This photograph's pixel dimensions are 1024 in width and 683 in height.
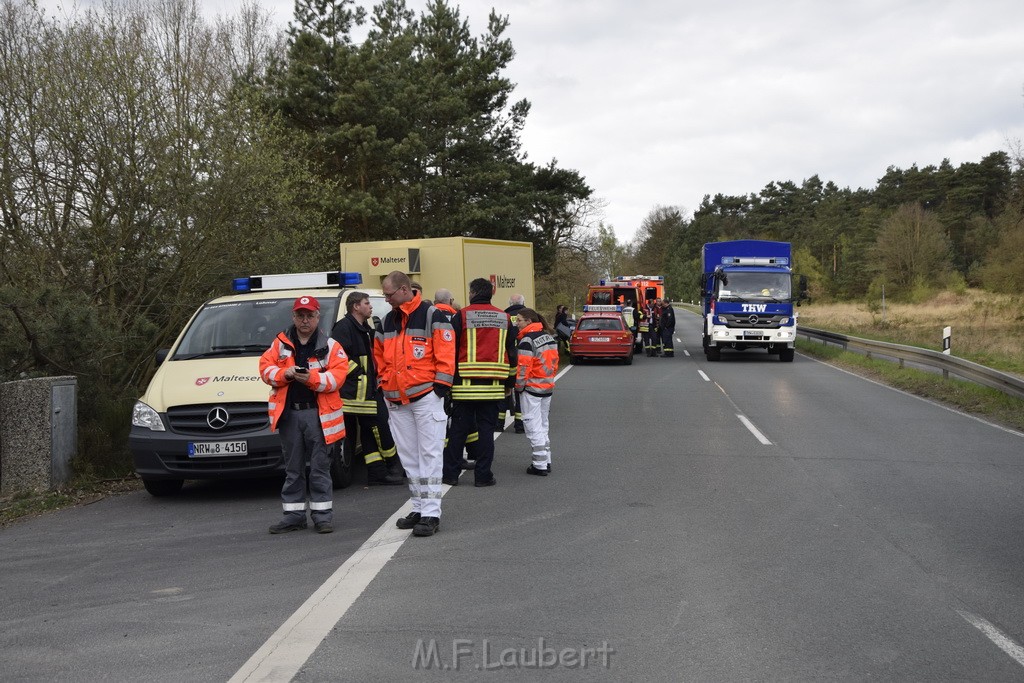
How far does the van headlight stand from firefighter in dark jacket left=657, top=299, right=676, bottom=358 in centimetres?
2233

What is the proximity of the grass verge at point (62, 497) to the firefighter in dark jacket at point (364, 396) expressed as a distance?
228 centimetres

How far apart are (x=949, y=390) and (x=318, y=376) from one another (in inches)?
540

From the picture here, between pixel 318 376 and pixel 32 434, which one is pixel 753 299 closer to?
pixel 32 434

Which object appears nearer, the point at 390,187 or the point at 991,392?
the point at 991,392

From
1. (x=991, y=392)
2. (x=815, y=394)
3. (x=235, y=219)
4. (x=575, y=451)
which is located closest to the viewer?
(x=575, y=451)

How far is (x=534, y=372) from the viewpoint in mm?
9672

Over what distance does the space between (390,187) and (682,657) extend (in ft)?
86.8

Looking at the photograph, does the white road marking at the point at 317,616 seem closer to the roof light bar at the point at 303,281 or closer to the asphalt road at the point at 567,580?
the asphalt road at the point at 567,580

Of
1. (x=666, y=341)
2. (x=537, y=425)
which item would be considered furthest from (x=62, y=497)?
(x=666, y=341)

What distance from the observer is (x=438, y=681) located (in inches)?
157

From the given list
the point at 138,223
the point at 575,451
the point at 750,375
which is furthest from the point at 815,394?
the point at 138,223

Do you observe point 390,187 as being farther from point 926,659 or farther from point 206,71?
point 926,659

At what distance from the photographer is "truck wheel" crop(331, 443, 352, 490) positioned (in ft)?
27.5

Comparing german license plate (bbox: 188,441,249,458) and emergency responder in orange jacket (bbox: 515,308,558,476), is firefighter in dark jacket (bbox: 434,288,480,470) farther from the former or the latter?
german license plate (bbox: 188,441,249,458)
